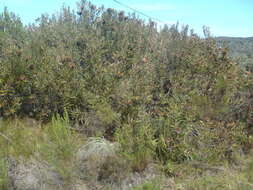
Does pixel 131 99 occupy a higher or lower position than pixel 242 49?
lower

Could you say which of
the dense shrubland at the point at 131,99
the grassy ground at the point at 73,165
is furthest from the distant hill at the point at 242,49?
the grassy ground at the point at 73,165

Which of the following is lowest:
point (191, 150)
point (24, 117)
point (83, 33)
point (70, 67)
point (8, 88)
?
point (191, 150)

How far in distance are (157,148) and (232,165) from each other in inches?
38.9

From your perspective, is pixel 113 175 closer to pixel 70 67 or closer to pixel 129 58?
pixel 70 67

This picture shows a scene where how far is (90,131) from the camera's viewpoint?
2988 mm

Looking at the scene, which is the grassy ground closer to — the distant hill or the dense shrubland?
the dense shrubland

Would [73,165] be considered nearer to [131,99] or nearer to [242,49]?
[131,99]

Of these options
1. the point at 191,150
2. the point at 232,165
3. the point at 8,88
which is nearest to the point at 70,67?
the point at 8,88

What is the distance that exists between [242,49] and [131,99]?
6.39m

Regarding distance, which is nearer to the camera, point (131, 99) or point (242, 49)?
point (131, 99)

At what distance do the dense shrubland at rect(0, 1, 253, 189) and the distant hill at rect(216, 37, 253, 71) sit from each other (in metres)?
0.67

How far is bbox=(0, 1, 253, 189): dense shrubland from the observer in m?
2.54

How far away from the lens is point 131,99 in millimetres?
3076

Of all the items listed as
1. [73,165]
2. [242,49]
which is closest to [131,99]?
[73,165]
